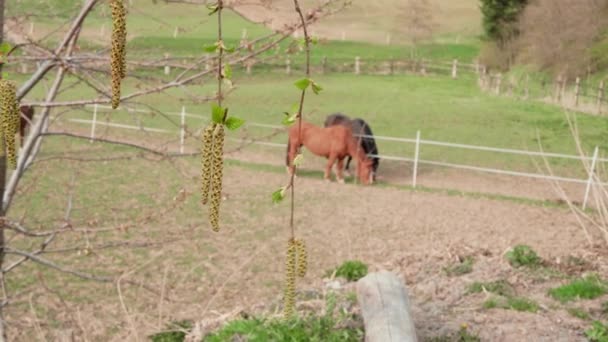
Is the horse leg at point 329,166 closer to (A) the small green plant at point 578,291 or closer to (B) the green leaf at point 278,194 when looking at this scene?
(A) the small green plant at point 578,291

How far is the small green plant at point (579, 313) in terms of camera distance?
505cm

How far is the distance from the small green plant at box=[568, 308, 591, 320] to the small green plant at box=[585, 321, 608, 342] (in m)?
0.47

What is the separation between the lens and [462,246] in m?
7.44

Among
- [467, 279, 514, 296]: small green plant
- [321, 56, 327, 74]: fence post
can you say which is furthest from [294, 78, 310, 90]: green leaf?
[321, 56, 327, 74]: fence post

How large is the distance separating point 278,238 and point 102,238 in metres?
2.13

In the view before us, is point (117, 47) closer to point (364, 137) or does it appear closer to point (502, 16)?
point (364, 137)

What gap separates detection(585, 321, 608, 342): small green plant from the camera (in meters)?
4.43

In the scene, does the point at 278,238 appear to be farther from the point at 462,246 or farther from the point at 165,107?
the point at 165,107

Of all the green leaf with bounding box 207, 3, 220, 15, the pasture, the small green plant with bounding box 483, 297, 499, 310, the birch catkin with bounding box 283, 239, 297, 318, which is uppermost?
the green leaf with bounding box 207, 3, 220, 15

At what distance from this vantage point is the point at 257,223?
33.7 ft

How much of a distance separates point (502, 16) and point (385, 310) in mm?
28648

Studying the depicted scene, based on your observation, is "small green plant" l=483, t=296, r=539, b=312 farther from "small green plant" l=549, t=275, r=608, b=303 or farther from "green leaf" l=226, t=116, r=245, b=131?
"green leaf" l=226, t=116, r=245, b=131

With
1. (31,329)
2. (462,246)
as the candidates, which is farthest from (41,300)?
(462,246)

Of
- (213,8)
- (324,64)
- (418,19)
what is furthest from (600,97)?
(213,8)
